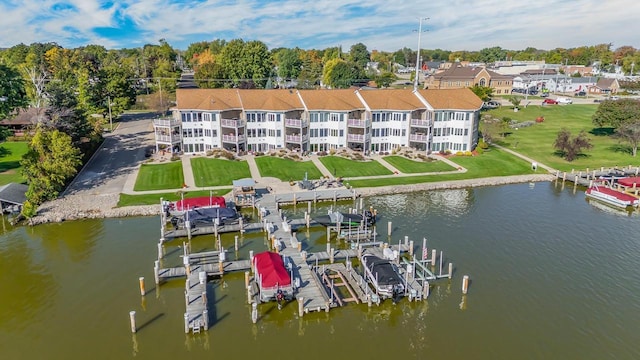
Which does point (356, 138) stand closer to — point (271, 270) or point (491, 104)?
point (271, 270)

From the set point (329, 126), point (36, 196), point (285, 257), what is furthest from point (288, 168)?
point (36, 196)

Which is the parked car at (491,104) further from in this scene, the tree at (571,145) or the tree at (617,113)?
the tree at (571,145)

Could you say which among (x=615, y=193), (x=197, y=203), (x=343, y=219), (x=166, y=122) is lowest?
(x=343, y=219)

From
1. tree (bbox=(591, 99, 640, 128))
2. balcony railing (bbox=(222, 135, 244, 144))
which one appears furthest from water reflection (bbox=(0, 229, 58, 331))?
tree (bbox=(591, 99, 640, 128))

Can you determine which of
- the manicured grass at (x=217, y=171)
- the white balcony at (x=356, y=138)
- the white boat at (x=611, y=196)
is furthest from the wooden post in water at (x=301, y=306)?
the white boat at (x=611, y=196)

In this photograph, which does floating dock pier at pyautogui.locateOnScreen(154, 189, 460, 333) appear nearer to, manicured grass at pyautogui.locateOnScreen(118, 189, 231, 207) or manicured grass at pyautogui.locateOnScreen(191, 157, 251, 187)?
manicured grass at pyautogui.locateOnScreen(118, 189, 231, 207)

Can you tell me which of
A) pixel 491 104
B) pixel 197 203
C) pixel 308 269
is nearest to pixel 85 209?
pixel 197 203
